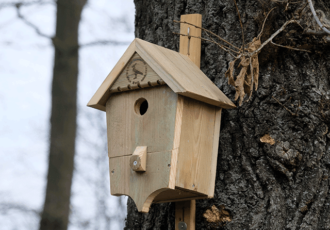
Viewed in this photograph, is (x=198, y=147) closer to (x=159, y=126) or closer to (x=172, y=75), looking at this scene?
(x=159, y=126)

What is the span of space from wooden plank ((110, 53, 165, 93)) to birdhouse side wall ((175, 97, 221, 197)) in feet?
0.64

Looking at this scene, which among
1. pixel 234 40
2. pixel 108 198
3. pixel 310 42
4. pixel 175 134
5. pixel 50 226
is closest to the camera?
pixel 175 134

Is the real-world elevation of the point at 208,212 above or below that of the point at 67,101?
below

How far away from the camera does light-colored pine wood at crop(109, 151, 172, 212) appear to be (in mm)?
1853

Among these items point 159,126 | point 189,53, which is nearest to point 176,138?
point 159,126

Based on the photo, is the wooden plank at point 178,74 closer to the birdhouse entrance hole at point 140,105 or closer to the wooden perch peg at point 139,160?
the birdhouse entrance hole at point 140,105

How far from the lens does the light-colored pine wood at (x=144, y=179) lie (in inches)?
73.0

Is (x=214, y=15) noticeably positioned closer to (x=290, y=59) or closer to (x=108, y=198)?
(x=290, y=59)

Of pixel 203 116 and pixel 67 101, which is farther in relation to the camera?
pixel 67 101

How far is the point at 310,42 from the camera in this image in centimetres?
221

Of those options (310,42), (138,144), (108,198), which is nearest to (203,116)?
(138,144)

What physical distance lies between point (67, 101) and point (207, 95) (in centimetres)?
265

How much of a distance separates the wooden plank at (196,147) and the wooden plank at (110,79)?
38 cm

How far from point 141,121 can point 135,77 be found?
22cm
